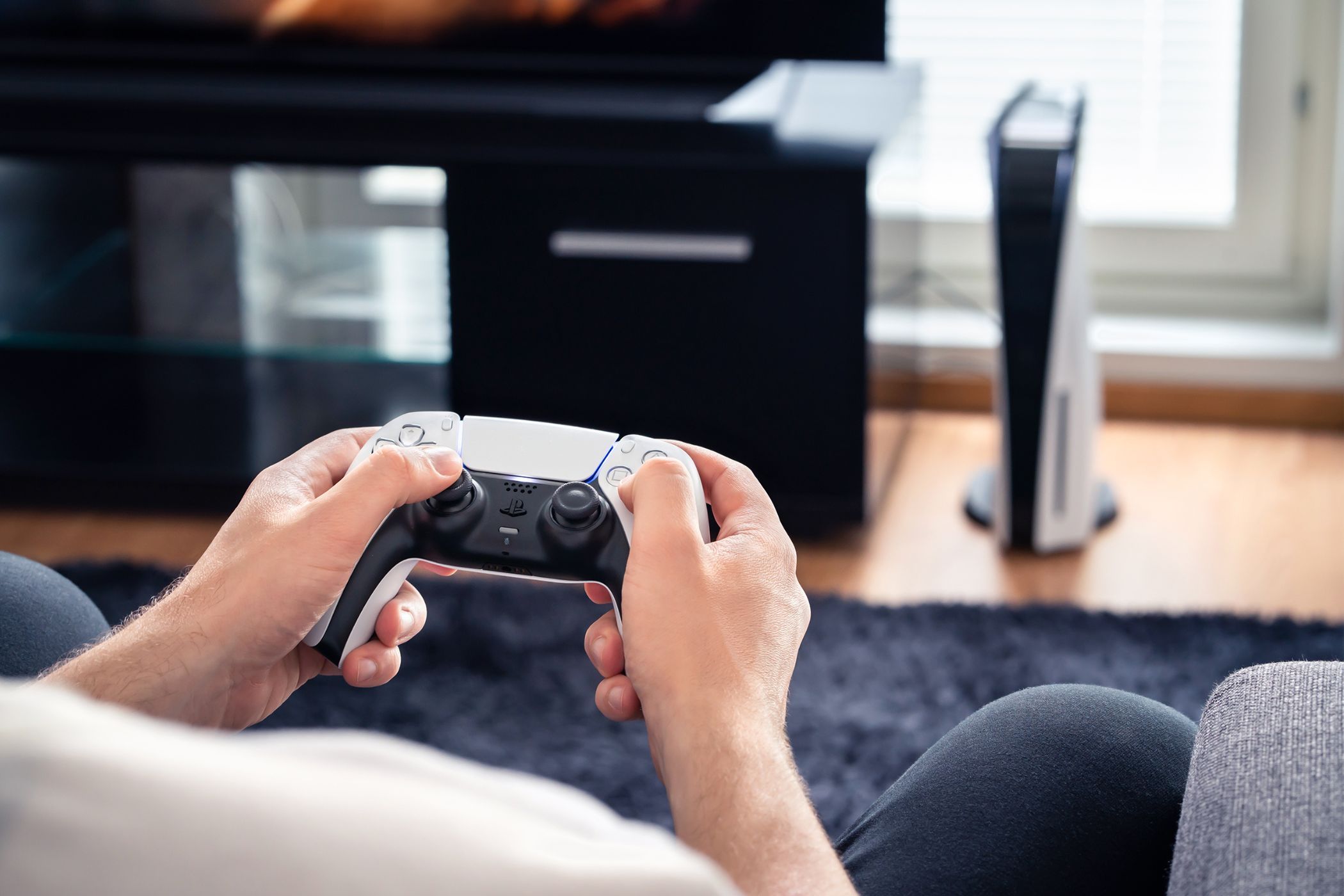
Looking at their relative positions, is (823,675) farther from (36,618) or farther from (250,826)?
(250,826)

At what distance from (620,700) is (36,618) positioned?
0.34m

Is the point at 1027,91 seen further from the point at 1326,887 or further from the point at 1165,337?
the point at 1326,887

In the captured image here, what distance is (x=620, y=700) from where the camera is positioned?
25.7 inches

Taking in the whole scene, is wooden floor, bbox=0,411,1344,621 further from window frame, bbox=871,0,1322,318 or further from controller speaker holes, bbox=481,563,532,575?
controller speaker holes, bbox=481,563,532,575

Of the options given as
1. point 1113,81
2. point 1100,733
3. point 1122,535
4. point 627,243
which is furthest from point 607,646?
point 1113,81

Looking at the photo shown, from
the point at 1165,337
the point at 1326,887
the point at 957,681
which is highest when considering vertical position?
the point at 1326,887

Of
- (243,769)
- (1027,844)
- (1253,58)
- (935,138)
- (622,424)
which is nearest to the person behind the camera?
(243,769)

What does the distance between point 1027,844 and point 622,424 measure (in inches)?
55.1

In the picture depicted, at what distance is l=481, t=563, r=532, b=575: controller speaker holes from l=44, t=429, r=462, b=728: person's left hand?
5cm

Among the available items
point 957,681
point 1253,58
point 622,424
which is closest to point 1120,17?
point 1253,58

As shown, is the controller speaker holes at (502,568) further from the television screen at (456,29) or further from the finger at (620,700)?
the television screen at (456,29)

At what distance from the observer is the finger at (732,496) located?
0.67 meters

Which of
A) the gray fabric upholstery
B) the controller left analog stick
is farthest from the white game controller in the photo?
the gray fabric upholstery

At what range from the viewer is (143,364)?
A: 2582 millimetres
